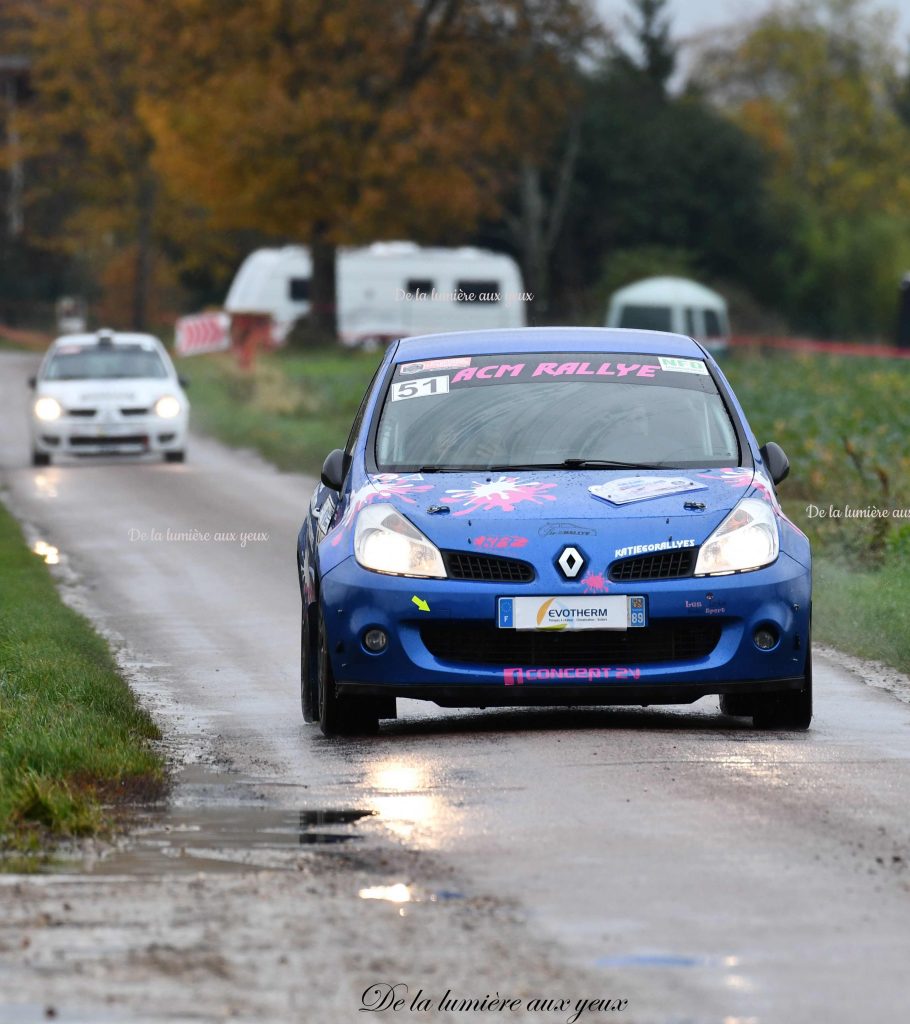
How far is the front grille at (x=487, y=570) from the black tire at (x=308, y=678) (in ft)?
3.55

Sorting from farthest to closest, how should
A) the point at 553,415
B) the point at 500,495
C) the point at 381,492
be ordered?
the point at 553,415, the point at 381,492, the point at 500,495

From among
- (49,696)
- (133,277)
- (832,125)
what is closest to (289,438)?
(49,696)

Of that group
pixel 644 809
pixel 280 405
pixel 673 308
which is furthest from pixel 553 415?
pixel 673 308

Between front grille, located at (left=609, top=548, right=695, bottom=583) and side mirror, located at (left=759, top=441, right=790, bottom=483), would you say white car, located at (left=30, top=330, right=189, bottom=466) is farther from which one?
front grille, located at (left=609, top=548, right=695, bottom=583)

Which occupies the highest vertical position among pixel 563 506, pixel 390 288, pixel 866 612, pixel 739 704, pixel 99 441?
pixel 563 506

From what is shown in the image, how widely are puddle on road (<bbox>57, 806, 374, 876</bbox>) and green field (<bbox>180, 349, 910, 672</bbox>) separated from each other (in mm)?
5676

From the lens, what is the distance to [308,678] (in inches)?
448

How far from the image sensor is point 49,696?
1155cm

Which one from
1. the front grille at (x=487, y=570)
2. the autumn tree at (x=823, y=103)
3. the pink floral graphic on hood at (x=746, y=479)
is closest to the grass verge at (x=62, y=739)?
the front grille at (x=487, y=570)

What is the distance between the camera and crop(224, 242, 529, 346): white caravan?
68.8 metres

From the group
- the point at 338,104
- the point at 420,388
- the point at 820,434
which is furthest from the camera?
the point at 338,104

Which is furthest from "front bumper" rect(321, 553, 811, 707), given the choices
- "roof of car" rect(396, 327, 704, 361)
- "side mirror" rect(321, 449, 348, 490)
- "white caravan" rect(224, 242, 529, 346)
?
→ "white caravan" rect(224, 242, 529, 346)

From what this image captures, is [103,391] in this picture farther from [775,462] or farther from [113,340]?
[775,462]

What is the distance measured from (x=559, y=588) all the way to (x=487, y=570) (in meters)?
0.29
